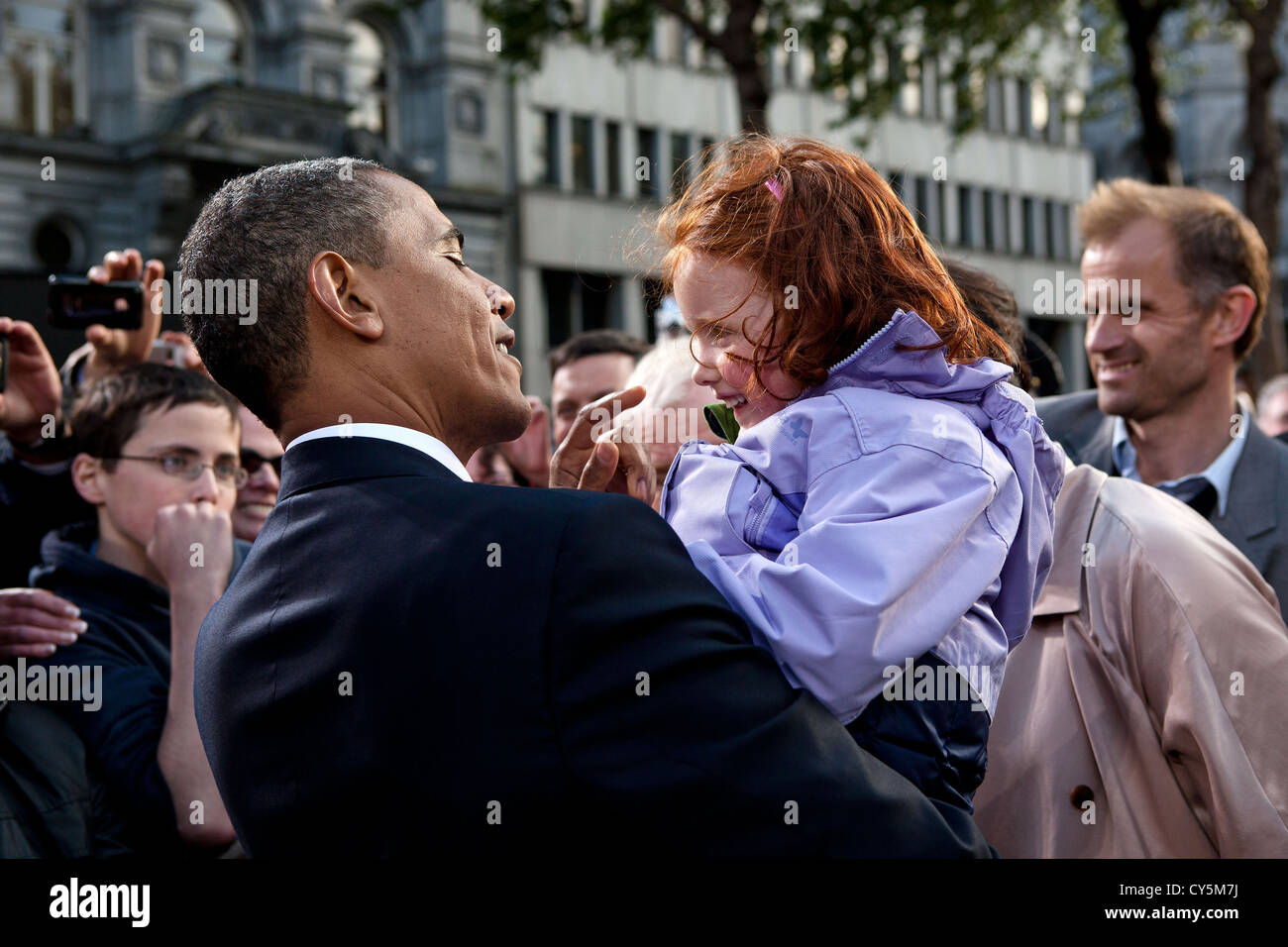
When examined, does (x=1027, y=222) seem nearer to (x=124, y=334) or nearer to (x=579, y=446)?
(x=124, y=334)

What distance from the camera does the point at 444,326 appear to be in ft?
7.89

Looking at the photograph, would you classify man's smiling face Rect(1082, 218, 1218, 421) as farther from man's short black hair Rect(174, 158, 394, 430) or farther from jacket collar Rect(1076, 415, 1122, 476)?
man's short black hair Rect(174, 158, 394, 430)

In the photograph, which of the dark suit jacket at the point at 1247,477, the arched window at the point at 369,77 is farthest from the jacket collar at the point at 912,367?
the arched window at the point at 369,77

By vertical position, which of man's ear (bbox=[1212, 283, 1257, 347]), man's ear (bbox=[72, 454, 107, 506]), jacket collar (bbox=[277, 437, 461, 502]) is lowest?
jacket collar (bbox=[277, 437, 461, 502])

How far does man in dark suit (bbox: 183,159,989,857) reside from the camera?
198 cm

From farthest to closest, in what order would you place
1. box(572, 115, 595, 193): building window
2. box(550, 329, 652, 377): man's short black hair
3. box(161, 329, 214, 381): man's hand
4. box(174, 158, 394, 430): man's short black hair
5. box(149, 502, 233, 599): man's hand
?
box(572, 115, 595, 193): building window → box(550, 329, 652, 377): man's short black hair → box(161, 329, 214, 381): man's hand → box(149, 502, 233, 599): man's hand → box(174, 158, 394, 430): man's short black hair

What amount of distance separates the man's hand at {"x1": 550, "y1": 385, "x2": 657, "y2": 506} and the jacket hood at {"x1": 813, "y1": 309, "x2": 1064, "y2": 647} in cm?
50

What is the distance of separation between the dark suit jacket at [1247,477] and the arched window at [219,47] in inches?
932

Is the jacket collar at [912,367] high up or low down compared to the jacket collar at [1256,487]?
up

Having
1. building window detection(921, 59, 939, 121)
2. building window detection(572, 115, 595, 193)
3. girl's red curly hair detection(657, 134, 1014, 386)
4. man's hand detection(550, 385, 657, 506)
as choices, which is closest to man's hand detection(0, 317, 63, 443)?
man's hand detection(550, 385, 657, 506)

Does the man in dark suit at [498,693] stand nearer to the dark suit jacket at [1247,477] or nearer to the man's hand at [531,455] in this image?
the dark suit jacket at [1247,477]

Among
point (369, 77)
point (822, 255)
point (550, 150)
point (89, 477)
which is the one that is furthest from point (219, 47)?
point (822, 255)

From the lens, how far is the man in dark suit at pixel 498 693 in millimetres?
1983

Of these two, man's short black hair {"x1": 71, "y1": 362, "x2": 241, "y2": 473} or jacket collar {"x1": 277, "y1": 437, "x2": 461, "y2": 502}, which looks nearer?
jacket collar {"x1": 277, "y1": 437, "x2": 461, "y2": 502}
